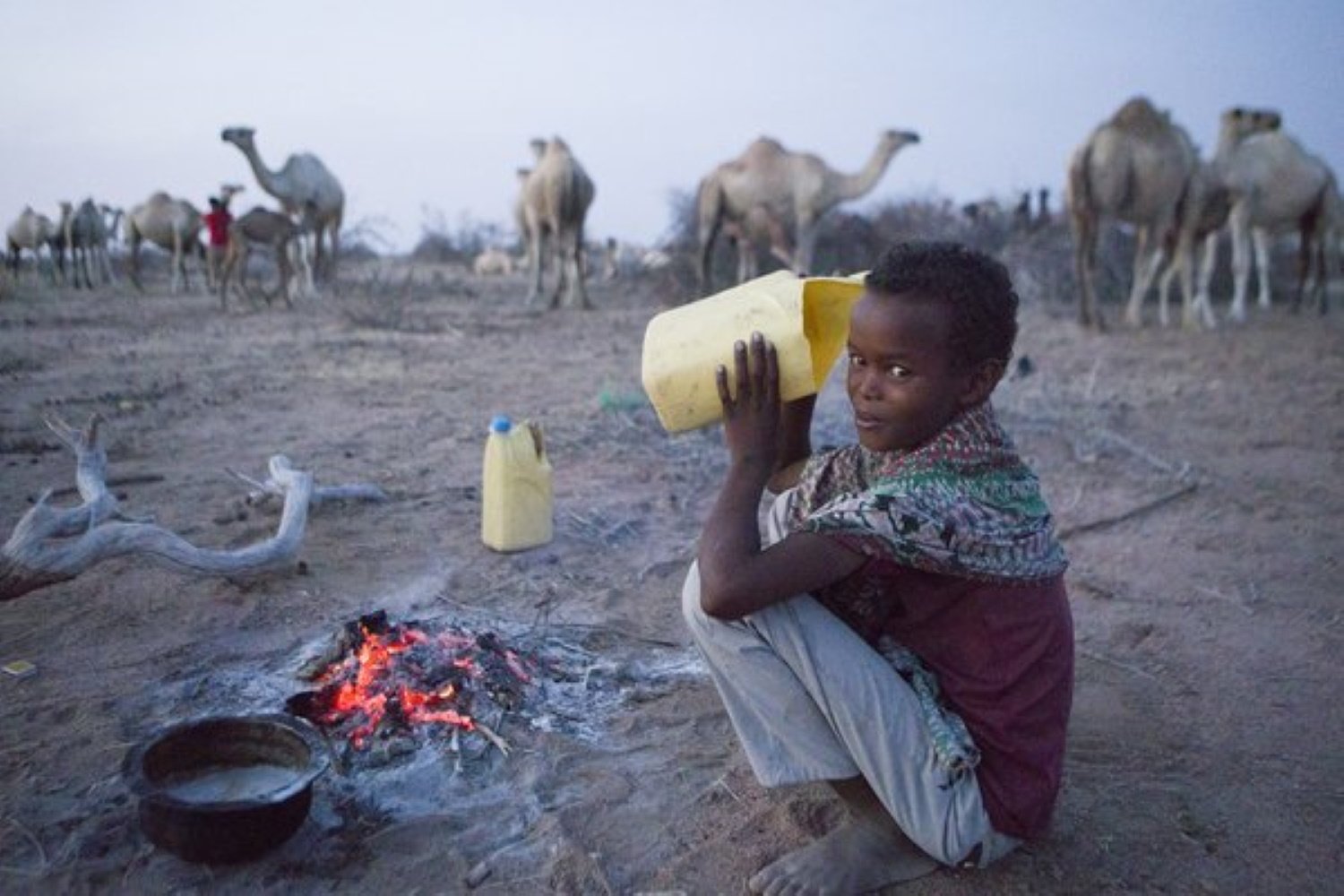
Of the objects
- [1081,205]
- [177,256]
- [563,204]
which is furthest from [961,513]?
[177,256]

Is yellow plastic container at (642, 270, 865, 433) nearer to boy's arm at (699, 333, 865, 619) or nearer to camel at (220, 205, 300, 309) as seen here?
boy's arm at (699, 333, 865, 619)

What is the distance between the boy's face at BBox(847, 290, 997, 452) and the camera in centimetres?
162

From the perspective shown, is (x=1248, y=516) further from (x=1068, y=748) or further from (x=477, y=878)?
(x=477, y=878)

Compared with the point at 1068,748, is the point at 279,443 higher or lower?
higher

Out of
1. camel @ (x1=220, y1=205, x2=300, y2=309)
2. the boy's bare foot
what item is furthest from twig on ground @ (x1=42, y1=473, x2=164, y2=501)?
camel @ (x1=220, y1=205, x2=300, y2=309)

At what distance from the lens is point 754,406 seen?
5.90 feet

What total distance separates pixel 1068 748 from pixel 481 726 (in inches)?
57.0

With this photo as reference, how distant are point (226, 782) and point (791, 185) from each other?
11901mm

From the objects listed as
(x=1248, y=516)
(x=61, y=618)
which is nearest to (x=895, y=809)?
(x=61, y=618)

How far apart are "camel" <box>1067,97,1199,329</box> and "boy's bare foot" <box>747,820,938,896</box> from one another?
933 cm

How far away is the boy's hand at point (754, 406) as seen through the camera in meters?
1.77

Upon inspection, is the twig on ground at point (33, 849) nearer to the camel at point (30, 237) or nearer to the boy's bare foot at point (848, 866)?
the boy's bare foot at point (848, 866)

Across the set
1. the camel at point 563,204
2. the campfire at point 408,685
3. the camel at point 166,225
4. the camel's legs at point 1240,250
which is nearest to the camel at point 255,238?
the camel at point 563,204

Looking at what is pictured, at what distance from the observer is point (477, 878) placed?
186 cm
